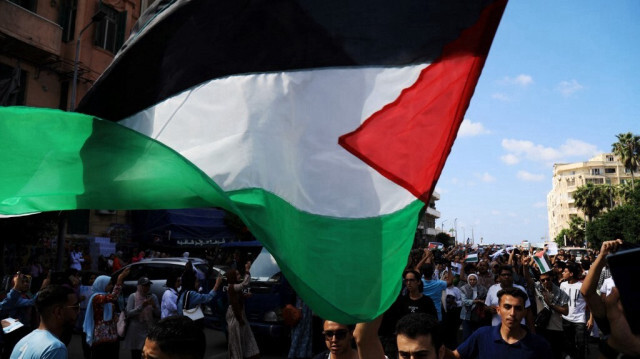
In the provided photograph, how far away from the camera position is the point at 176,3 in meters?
3.10

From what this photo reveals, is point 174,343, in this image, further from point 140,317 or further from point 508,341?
point 140,317

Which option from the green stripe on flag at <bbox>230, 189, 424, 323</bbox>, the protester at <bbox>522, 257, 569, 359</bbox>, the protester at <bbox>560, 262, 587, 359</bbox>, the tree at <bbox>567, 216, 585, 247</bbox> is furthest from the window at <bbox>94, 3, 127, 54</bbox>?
the tree at <bbox>567, 216, 585, 247</bbox>

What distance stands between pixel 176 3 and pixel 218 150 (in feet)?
3.24

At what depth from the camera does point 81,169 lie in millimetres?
2881

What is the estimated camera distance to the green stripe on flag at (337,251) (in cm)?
245

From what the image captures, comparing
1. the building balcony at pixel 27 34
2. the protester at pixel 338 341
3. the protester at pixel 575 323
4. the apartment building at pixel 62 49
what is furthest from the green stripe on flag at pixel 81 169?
the building balcony at pixel 27 34

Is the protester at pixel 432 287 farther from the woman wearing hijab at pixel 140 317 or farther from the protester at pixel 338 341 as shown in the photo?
the protester at pixel 338 341

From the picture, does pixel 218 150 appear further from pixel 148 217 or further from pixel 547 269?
pixel 148 217

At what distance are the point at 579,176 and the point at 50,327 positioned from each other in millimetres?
138338

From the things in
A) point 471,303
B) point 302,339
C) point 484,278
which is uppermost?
point 484,278

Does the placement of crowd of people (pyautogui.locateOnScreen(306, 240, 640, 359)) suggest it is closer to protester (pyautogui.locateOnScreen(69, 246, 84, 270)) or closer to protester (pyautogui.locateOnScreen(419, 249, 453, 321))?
protester (pyautogui.locateOnScreen(419, 249, 453, 321))

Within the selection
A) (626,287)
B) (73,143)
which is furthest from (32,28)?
(626,287)

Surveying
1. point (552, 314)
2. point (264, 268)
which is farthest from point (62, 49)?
point (552, 314)

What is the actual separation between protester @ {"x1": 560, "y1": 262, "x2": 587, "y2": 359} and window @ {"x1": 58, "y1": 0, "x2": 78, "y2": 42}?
833 inches
